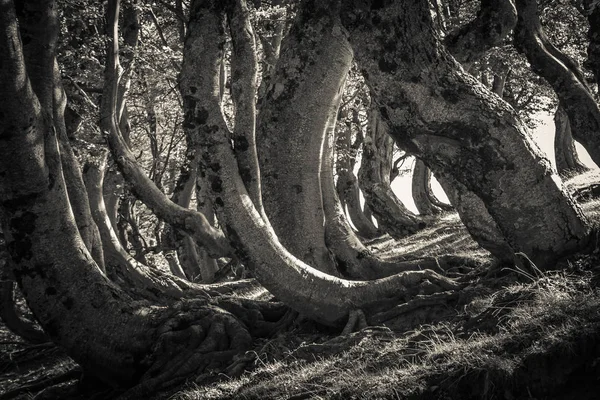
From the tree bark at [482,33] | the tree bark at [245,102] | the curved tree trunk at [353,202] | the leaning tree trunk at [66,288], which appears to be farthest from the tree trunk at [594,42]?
the curved tree trunk at [353,202]

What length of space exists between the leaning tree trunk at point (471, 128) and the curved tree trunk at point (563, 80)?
622 cm

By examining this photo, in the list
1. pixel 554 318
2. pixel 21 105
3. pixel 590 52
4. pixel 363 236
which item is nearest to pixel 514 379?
pixel 554 318

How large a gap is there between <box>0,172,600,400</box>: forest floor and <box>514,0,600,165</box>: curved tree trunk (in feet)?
18.7

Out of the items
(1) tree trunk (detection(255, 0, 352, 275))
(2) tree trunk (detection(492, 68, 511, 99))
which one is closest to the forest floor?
(1) tree trunk (detection(255, 0, 352, 275))

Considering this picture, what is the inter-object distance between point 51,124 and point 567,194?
19.7 ft

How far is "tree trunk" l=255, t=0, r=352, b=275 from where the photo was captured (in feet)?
28.9

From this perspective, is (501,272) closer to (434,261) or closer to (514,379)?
(434,261)

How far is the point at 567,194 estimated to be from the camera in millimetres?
7223

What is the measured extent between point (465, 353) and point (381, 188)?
1260cm

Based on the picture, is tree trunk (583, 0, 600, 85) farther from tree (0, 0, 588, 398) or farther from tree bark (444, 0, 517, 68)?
tree (0, 0, 588, 398)

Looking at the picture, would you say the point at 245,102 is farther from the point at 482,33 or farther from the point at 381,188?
the point at 381,188

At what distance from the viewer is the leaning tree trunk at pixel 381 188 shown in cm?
1759

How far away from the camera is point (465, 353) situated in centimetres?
525

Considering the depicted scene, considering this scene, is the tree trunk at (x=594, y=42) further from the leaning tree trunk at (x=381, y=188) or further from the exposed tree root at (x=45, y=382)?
the exposed tree root at (x=45, y=382)
